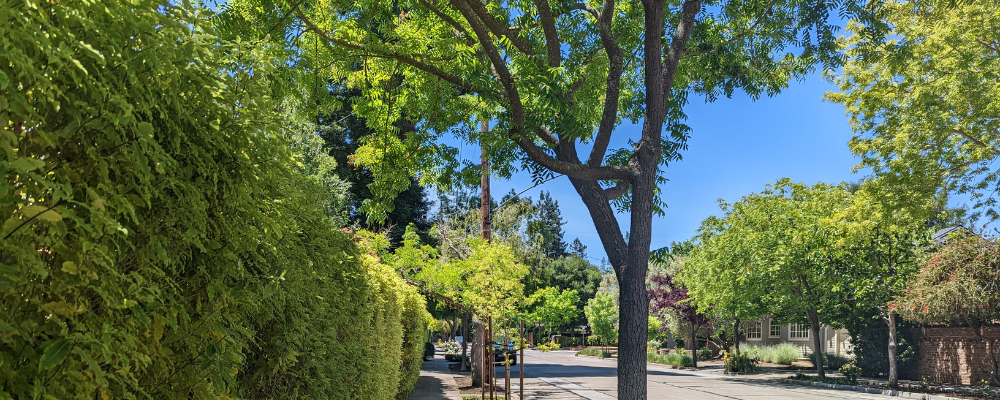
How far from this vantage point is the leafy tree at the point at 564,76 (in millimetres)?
8016

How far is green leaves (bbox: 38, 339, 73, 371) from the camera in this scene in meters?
1.44

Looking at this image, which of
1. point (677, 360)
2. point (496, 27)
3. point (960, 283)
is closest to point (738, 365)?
point (677, 360)

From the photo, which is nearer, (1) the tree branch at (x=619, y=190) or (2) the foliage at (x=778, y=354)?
(1) the tree branch at (x=619, y=190)

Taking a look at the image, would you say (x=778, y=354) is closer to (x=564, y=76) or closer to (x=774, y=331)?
(x=774, y=331)

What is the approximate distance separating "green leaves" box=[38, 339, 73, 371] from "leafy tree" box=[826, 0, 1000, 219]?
61.0ft

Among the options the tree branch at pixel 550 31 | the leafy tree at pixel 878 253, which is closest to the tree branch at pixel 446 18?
the tree branch at pixel 550 31

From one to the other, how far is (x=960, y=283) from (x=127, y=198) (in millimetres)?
21406

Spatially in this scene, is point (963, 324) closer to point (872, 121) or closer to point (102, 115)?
point (872, 121)

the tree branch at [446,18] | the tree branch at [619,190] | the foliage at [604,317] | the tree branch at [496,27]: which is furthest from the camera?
the foliage at [604,317]

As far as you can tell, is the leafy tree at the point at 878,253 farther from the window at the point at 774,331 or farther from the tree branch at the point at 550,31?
the window at the point at 774,331

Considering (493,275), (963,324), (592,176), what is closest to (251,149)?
(592,176)

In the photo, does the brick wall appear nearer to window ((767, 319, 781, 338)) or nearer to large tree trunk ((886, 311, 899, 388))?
large tree trunk ((886, 311, 899, 388))

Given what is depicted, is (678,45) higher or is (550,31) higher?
(678,45)

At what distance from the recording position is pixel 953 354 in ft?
72.2
